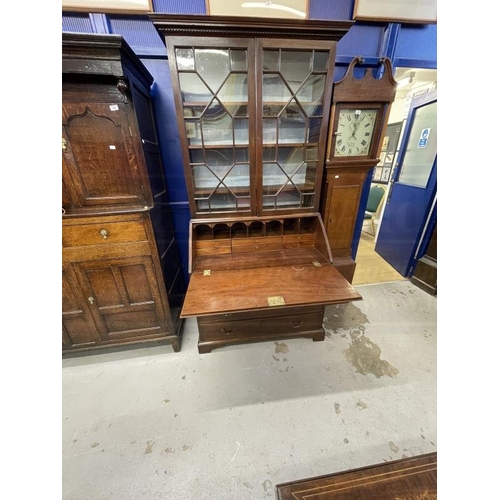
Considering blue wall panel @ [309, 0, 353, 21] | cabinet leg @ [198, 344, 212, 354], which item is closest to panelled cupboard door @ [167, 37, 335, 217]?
blue wall panel @ [309, 0, 353, 21]

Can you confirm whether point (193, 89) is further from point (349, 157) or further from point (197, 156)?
point (349, 157)

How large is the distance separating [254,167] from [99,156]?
37.5 inches

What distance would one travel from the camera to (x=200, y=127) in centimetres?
134

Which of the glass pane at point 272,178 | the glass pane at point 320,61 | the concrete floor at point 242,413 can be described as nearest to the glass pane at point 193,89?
the glass pane at point 272,178

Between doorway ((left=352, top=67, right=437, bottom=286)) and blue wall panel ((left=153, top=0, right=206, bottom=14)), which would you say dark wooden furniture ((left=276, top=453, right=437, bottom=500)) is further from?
blue wall panel ((left=153, top=0, right=206, bottom=14))

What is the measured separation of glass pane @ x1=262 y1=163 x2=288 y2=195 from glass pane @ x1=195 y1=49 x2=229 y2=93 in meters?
0.61

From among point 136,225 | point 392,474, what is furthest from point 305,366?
point 136,225

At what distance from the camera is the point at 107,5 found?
128cm

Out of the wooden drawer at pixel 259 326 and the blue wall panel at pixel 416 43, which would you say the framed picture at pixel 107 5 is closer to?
the blue wall panel at pixel 416 43

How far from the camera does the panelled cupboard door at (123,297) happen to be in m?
1.37

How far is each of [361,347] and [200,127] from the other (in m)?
2.14

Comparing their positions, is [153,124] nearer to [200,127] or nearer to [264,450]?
[200,127]

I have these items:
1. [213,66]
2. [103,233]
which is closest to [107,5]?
[213,66]

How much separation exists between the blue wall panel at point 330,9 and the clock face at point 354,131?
0.68 meters
